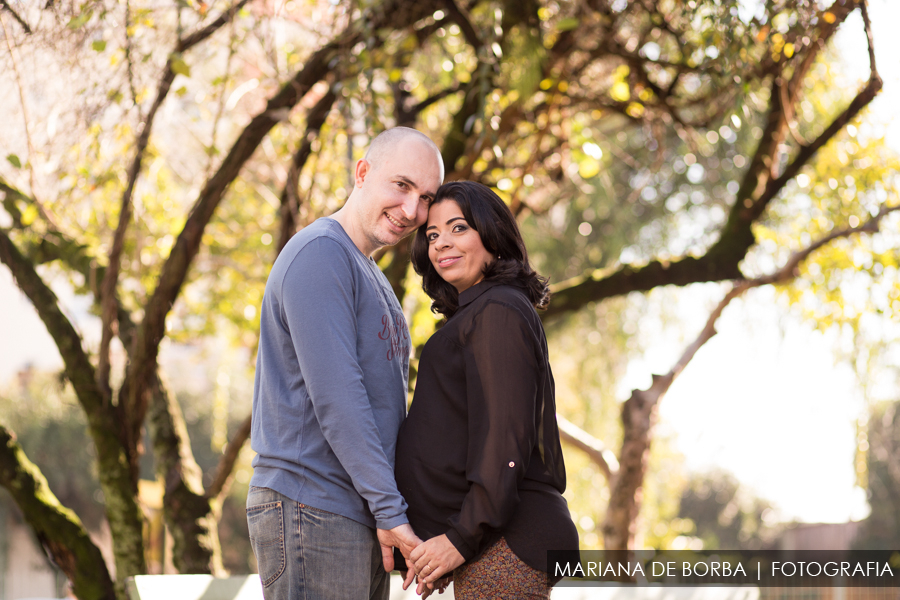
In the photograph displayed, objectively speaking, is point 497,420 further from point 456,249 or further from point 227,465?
point 227,465

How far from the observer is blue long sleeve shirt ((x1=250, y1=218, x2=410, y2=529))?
1639mm

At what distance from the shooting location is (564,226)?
10078 mm

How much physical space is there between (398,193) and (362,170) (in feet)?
0.51

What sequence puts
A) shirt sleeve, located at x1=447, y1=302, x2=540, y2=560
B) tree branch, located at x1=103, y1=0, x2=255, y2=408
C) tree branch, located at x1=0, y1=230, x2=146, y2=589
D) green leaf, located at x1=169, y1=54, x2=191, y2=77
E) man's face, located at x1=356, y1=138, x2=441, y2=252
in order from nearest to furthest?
shirt sleeve, located at x1=447, y1=302, x2=540, y2=560, man's face, located at x1=356, y1=138, x2=441, y2=252, green leaf, located at x1=169, y1=54, x2=191, y2=77, tree branch, located at x1=103, y1=0, x2=255, y2=408, tree branch, located at x1=0, y1=230, x2=146, y2=589

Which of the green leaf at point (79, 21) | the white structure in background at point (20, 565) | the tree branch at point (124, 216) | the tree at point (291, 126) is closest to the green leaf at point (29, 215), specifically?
the tree at point (291, 126)

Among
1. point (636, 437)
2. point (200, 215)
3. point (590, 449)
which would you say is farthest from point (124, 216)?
point (590, 449)

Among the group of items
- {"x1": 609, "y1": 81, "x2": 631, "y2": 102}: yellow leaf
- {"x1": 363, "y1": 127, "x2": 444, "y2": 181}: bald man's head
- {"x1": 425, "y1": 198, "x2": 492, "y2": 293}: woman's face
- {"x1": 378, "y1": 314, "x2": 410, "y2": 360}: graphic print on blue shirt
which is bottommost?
{"x1": 378, "y1": 314, "x2": 410, "y2": 360}: graphic print on blue shirt

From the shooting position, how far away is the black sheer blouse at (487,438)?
160 centimetres

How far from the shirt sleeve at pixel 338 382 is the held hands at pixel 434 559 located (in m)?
0.08

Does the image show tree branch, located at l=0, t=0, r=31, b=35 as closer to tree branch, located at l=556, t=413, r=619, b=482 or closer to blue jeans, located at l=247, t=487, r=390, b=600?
blue jeans, located at l=247, t=487, r=390, b=600

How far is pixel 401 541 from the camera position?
5.39ft

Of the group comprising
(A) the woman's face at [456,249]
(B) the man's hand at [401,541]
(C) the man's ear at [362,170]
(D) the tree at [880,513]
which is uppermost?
(D) the tree at [880,513]

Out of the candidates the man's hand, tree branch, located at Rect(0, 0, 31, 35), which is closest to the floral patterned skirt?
the man's hand

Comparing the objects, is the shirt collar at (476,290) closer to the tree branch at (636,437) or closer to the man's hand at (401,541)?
the man's hand at (401,541)
